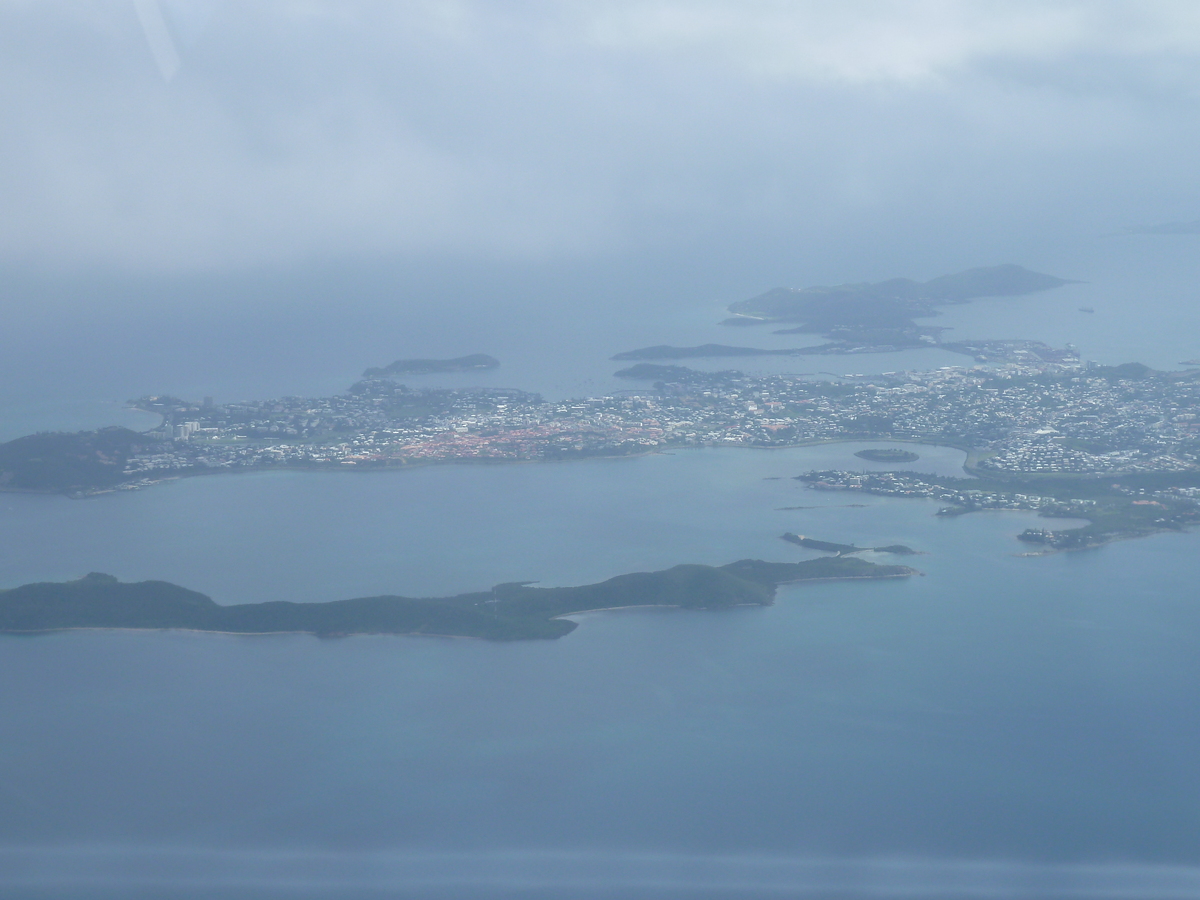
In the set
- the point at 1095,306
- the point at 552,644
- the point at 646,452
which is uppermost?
the point at 1095,306

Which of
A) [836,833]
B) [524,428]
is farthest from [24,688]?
[524,428]

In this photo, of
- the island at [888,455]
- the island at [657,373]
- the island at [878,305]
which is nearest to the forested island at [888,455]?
the island at [888,455]

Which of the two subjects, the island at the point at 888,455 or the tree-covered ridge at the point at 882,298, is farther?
the tree-covered ridge at the point at 882,298

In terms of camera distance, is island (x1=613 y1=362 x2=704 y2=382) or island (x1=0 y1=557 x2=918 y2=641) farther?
island (x1=613 y1=362 x2=704 y2=382)

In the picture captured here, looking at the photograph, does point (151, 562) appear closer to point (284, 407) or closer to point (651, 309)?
point (284, 407)

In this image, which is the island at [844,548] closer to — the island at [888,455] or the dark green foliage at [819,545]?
the dark green foliage at [819,545]

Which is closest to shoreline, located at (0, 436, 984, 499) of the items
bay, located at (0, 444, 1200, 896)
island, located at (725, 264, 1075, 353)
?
bay, located at (0, 444, 1200, 896)

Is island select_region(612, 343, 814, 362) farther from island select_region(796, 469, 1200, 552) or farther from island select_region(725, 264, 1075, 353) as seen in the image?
Result: island select_region(796, 469, 1200, 552)
